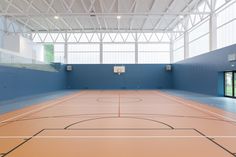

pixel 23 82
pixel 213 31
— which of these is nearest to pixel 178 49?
pixel 213 31

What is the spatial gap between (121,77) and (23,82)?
14.3 meters

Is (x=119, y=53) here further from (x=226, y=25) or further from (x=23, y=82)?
(x=23, y=82)

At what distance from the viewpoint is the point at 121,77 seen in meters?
28.7

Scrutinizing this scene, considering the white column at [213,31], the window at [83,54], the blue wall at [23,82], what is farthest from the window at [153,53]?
→ the blue wall at [23,82]

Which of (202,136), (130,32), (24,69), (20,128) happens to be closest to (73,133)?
(20,128)

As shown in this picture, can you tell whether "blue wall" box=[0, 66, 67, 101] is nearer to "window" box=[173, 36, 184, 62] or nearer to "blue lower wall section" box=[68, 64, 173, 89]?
"blue lower wall section" box=[68, 64, 173, 89]

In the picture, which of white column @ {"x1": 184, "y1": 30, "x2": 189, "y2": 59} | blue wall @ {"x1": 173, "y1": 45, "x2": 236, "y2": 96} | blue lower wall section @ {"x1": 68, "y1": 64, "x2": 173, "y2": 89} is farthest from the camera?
blue lower wall section @ {"x1": 68, "y1": 64, "x2": 173, "y2": 89}

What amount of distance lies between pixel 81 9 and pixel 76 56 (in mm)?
9473

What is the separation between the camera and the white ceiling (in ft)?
61.0

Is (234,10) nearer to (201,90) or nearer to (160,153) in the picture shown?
(201,90)

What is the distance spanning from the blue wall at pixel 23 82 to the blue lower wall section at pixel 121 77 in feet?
16.1

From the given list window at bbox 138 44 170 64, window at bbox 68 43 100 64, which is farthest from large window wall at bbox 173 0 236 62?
window at bbox 68 43 100 64

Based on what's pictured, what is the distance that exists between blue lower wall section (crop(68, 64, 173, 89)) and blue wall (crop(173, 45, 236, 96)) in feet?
12.1

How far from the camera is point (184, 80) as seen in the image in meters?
24.1
